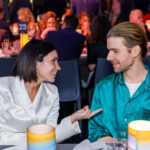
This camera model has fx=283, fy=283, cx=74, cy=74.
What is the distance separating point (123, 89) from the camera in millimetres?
1719

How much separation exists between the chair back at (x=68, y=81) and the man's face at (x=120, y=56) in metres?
1.45

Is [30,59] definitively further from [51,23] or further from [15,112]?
[51,23]

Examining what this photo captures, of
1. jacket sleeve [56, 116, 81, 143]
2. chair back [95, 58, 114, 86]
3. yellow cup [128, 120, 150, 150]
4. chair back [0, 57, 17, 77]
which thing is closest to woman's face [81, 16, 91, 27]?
chair back [95, 58, 114, 86]

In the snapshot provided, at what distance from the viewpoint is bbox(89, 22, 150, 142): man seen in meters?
1.68

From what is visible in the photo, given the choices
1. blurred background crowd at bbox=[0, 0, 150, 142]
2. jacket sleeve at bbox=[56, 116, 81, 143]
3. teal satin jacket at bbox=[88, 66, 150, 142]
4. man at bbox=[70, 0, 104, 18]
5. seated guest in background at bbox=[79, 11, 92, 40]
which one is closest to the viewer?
jacket sleeve at bbox=[56, 116, 81, 143]

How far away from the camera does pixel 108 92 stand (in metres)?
1.77

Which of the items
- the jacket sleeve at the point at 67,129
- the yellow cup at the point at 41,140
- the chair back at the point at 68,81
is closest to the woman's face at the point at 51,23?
the chair back at the point at 68,81

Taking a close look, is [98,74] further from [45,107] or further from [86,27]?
[86,27]

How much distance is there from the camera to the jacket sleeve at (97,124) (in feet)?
5.57

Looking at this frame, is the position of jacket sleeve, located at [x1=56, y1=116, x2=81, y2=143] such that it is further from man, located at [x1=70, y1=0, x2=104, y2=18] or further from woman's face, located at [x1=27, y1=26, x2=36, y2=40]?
man, located at [x1=70, y1=0, x2=104, y2=18]

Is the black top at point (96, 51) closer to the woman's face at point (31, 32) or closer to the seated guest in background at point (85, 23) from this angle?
the woman's face at point (31, 32)

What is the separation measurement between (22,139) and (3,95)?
296 mm

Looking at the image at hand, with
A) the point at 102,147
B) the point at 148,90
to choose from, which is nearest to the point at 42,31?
the point at 148,90

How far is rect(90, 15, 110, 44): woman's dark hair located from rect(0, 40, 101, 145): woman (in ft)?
6.37
